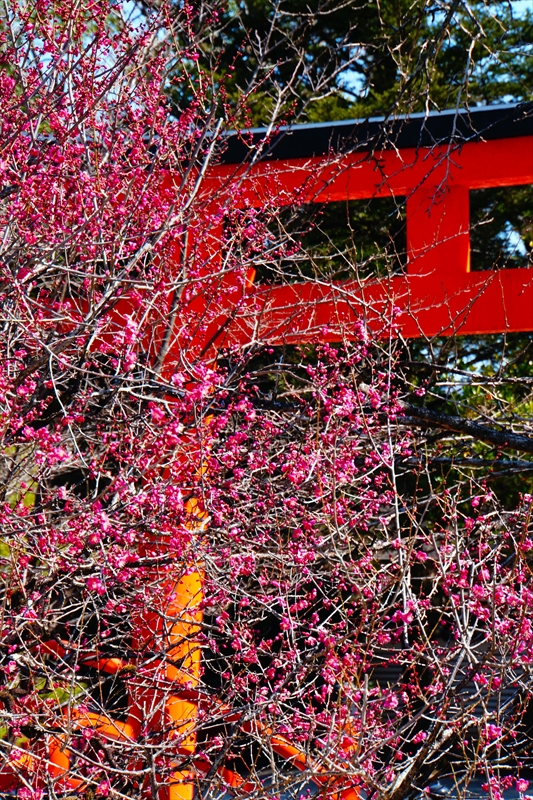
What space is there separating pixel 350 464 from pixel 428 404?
5317mm

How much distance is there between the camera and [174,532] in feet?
13.4

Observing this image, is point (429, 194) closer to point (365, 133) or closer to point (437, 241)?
point (437, 241)

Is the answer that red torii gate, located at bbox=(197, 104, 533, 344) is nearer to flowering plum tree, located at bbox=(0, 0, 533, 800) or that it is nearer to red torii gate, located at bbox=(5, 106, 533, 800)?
red torii gate, located at bbox=(5, 106, 533, 800)

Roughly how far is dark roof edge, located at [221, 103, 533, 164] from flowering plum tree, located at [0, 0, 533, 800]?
1.91 feet

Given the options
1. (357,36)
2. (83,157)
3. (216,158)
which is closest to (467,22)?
(357,36)

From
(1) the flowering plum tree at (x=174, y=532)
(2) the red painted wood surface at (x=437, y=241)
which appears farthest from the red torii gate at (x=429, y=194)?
(1) the flowering plum tree at (x=174, y=532)

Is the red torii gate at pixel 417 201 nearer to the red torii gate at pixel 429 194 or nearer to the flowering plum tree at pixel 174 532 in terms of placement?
the red torii gate at pixel 429 194

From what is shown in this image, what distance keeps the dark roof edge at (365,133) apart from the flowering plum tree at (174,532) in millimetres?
583

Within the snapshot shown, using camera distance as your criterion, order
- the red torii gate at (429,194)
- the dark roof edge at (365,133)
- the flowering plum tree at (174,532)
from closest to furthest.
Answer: the flowering plum tree at (174,532), the dark roof edge at (365,133), the red torii gate at (429,194)

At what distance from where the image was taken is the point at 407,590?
3.58 m

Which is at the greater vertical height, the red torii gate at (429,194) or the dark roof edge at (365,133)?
the dark roof edge at (365,133)

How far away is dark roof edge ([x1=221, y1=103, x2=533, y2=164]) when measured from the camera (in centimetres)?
575

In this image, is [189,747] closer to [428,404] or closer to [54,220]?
[54,220]

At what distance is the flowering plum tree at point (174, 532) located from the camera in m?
Result: 3.53
